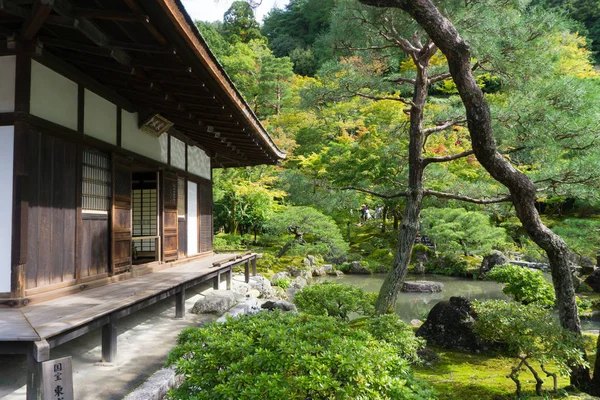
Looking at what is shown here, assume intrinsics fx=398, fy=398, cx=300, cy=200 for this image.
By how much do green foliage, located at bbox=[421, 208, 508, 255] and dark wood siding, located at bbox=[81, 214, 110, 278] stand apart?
13612mm

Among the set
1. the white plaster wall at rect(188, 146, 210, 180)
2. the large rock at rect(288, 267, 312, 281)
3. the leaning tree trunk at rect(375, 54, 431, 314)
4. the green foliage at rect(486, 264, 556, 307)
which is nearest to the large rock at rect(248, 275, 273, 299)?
the white plaster wall at rect(188, 146, 210, 180)

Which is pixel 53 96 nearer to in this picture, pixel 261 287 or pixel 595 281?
pixel 261 287

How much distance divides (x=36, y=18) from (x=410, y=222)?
18.7 ft

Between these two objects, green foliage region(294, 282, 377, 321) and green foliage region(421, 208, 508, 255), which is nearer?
green foliage region(294, 282, 377, 321)

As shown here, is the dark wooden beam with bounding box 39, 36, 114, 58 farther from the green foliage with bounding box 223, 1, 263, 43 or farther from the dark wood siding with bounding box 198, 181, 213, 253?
the green foliage with bounding box 223, 1, 263, 43

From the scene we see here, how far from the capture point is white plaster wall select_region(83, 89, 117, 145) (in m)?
→ 5.41

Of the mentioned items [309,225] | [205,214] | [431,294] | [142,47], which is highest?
[142,47]

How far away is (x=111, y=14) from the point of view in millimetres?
3480

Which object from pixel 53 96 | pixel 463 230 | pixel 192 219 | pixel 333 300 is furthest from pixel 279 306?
pixel 463 230

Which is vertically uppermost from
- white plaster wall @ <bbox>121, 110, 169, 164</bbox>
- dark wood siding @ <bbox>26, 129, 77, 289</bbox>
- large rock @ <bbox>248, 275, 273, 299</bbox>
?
white plaster wall @ <bbox>121, 110, 169, 164</bbox>

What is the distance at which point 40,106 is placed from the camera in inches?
177

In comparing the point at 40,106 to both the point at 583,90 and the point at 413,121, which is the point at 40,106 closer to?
the point at 413,121

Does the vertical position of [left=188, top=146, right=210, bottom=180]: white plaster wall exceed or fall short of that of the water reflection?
it exceeds it

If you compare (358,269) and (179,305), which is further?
(358,269)
